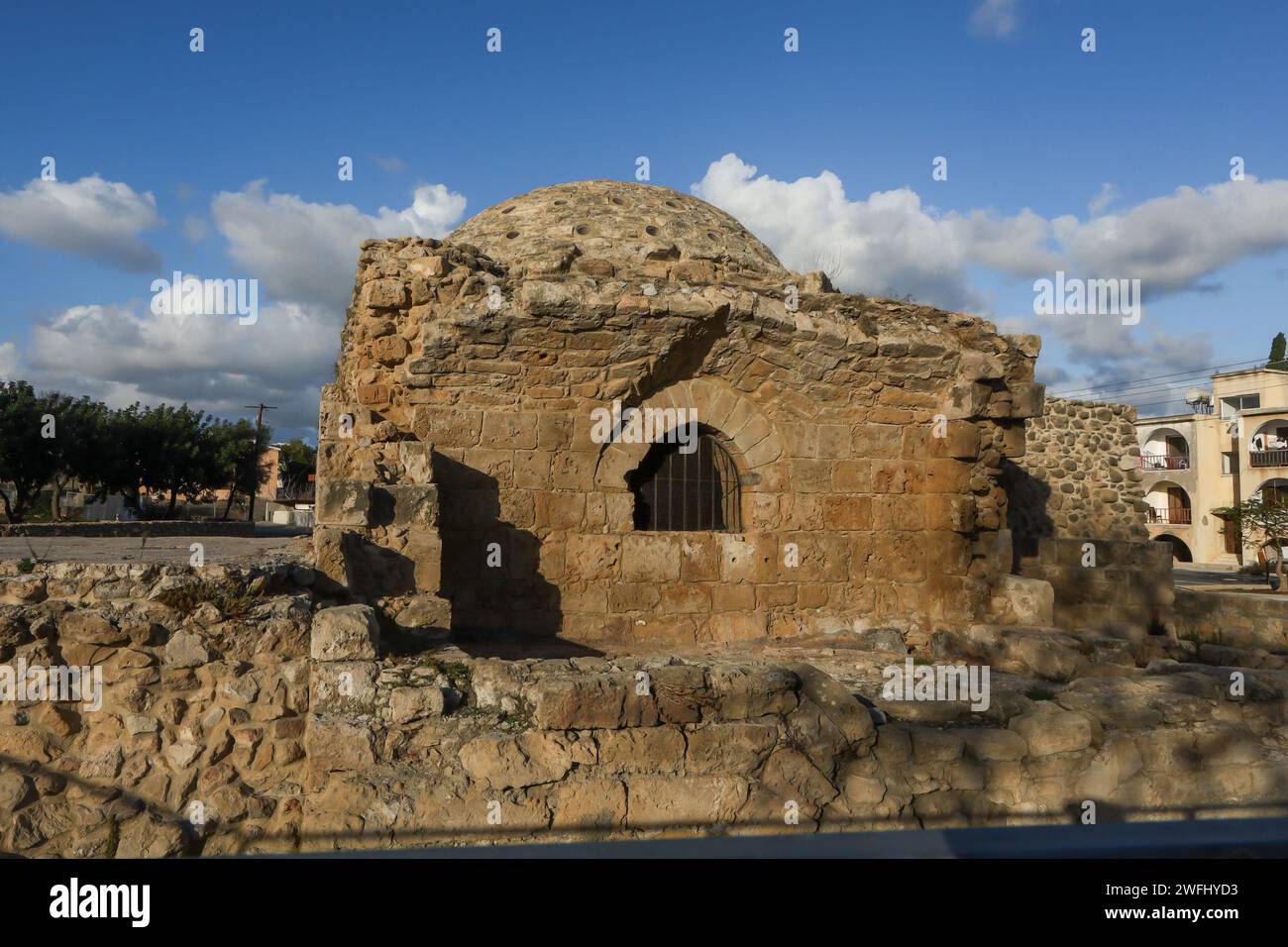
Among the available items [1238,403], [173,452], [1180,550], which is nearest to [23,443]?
[173,452]

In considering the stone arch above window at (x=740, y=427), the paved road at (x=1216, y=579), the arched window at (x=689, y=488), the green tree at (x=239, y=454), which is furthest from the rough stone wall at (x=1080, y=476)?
the green tree at (x=239, y=454)

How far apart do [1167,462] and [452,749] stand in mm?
39195

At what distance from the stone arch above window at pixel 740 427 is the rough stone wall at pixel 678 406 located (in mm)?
19

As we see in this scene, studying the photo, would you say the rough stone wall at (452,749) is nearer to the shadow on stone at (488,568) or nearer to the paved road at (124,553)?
the paved road at (124,553)

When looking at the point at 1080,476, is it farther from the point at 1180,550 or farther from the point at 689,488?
the point at 1180,550

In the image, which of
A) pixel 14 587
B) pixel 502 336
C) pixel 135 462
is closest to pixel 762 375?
pixel 502 336

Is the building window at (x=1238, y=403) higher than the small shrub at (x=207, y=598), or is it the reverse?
the building window at (x=1238, y=403)

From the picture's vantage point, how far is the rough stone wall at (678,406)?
24.7 feet

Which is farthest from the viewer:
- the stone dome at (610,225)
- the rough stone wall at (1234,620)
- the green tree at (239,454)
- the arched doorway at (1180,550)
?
the arched doorway at (1180,550)

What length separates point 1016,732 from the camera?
15.0ft

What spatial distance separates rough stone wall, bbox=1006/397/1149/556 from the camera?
1494 cm

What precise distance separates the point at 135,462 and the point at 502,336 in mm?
27328

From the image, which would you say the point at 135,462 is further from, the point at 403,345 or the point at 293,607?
the point at 293,607
